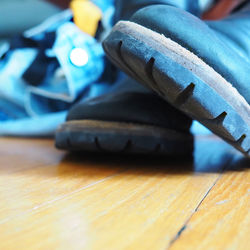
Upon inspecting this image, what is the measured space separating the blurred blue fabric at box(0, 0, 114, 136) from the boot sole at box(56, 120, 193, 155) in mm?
303

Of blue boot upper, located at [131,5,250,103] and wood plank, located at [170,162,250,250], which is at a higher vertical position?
blue boot upper, located at [131,5,250,103]

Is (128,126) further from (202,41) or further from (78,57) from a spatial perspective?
(78,57)

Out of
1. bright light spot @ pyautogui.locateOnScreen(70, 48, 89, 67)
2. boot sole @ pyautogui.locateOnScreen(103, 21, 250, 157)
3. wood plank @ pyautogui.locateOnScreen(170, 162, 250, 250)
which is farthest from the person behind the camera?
bright light spot @ pyautogui.locateOnScreen(70, 48, 89, 67)

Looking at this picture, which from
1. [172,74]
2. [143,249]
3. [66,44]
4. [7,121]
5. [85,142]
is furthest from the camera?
[7,121]

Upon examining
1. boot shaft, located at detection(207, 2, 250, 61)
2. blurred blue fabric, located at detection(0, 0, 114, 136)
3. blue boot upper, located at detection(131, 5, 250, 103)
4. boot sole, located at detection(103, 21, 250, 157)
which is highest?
boot shaft, located at detection(207, 2, 250, 61)

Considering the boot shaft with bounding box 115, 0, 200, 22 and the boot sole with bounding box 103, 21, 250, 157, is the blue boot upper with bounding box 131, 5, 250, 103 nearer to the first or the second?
the boot sole with bounding box 103, 21, 250, 157

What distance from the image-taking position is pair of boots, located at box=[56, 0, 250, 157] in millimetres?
362

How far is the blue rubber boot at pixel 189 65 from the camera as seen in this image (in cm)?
36

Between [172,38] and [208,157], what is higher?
[172,38]

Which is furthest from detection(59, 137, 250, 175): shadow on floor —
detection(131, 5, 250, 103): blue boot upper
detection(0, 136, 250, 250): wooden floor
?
detection(131, 5, 250, 103): blue boot upper

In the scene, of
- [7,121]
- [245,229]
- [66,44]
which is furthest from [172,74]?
[7,121]

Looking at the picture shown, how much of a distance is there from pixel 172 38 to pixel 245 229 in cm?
21

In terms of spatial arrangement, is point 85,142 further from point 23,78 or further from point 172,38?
point 23,78

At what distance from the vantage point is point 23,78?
0.83 meters
